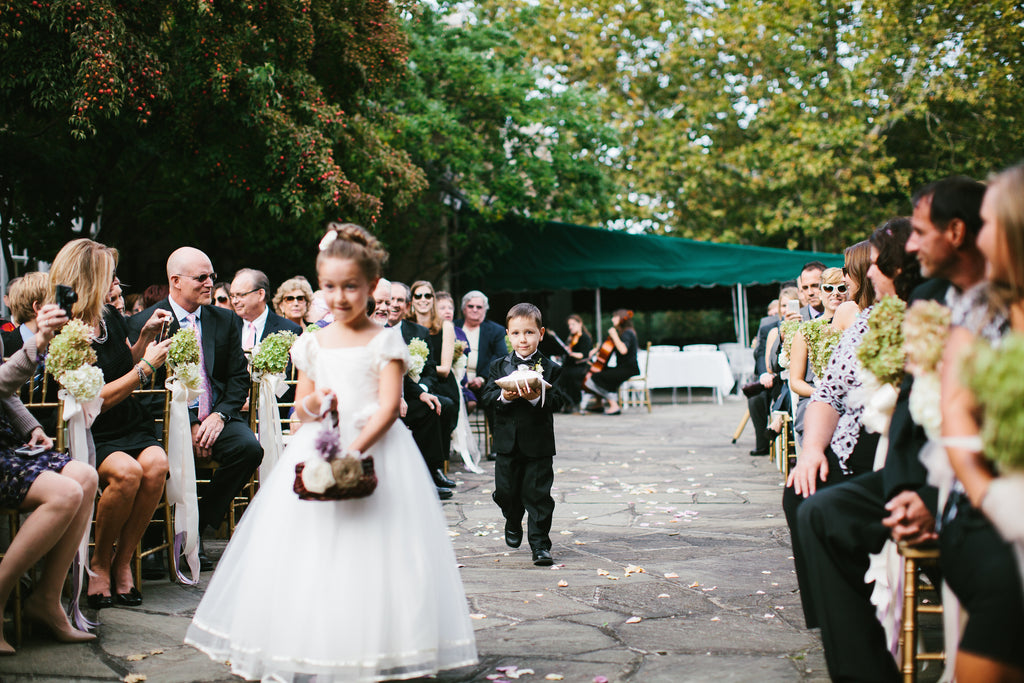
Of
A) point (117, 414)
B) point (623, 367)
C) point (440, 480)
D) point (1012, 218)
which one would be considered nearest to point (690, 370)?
point (623, 367)

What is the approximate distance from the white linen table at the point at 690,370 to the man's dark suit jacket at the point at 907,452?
15.7 metres

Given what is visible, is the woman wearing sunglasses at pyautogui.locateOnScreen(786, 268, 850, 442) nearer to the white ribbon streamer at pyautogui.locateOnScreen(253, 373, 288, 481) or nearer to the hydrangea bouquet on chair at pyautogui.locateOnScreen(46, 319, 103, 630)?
the white ribbon streamer at pyautogui.locateOnScreen(253, 373, 288, 481)

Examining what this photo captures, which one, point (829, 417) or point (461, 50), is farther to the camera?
point (461, 50)

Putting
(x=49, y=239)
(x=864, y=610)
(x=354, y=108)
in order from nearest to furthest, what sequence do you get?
(x=864, y=610) < (x=49, y=239) < (x=354, y=108)

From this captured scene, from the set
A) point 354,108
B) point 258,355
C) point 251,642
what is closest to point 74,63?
point 258,355

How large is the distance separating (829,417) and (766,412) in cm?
672

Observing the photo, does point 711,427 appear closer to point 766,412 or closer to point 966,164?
point 766,412

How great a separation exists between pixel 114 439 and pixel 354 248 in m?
2.29

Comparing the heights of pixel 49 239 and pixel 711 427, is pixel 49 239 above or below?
above

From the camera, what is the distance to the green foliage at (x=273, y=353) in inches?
233

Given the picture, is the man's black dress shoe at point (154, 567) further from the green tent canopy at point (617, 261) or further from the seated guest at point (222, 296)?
the green tent canopy at point (617, 261)

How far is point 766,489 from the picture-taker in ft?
26.8

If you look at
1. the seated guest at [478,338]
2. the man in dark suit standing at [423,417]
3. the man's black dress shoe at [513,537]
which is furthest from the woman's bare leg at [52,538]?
the seated guest at [478,338]

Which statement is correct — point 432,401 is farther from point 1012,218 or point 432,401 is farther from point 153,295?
point 1012,218
